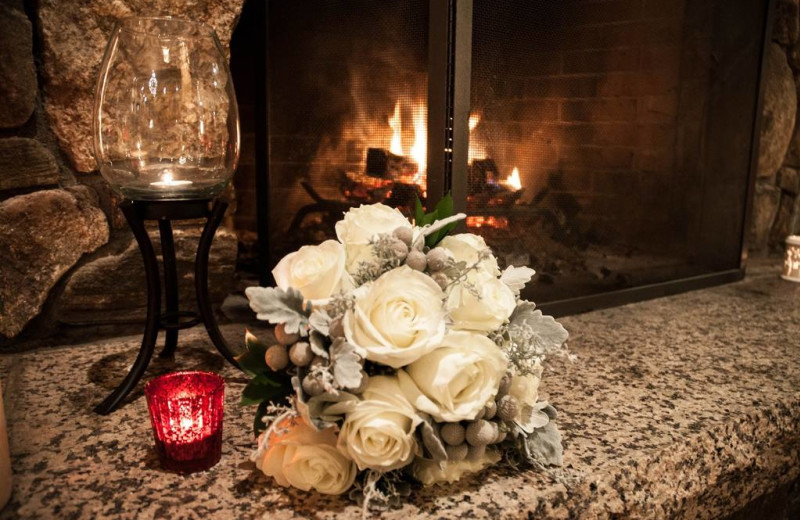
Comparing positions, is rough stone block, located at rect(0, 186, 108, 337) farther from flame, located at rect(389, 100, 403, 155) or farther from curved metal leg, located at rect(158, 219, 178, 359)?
flame, located at rect(389, 100, 403, 155)

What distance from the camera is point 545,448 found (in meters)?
0.77

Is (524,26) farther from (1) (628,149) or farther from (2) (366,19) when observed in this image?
(1) (628,149)

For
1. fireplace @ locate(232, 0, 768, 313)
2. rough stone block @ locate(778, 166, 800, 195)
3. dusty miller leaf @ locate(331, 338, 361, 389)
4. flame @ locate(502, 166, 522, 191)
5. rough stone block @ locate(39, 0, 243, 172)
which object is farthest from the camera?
rough stone block @ locate(778, 166, 800, 195)

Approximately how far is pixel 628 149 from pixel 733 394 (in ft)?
2.25

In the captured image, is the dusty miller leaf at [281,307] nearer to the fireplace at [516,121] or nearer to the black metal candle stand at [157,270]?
the black metal candle stand at [157,270]

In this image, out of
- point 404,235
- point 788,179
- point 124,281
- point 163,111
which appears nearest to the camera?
point 404,235

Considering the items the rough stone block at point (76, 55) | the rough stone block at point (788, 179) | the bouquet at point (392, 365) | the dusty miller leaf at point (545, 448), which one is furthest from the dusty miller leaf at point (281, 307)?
the rough stone block at point (788, 179)

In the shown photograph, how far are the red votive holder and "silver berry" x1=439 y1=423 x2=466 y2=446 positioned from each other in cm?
26

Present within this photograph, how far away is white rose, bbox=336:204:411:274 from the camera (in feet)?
2.45

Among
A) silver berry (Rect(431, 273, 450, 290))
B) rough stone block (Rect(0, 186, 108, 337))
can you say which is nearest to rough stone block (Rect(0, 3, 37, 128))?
rough stone block (Rect(0, 186, 108, 337))

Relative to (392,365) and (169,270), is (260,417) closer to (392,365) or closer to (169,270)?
(392,365)

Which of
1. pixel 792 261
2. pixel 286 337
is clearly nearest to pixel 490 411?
pixel 286 337

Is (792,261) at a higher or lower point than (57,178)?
lower

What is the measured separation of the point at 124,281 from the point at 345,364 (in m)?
0.74
